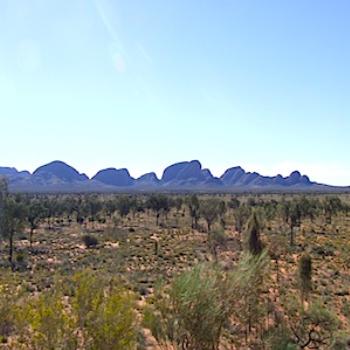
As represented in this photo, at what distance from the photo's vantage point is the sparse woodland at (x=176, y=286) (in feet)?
43.8

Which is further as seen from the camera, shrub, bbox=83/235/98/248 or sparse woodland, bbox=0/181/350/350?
shrub, bbox=83/235/98/248

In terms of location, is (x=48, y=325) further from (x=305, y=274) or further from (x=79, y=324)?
(x=305, y=274)

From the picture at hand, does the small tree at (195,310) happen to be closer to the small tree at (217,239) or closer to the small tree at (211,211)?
the small tree at (217,239)

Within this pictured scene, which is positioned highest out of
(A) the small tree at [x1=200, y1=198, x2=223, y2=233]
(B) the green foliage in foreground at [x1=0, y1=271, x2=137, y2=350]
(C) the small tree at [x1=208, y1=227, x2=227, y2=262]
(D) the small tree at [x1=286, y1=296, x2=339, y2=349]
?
(A) the small tree at [x1=200, y1=198, x2=223, y2=233]

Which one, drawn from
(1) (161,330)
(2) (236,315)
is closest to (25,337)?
(1) (161,330)

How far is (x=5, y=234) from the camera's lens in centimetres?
4772

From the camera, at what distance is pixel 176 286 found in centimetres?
1614

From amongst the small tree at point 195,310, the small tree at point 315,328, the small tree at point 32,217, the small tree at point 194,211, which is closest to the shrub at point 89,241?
the small tree at point 32,217

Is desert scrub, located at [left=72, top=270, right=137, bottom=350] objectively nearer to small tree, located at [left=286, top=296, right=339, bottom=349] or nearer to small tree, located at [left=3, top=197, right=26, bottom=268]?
small tree, located at [left=286, top=296, right=339, bottom=349]

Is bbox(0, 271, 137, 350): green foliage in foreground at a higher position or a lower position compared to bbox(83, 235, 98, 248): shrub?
higher

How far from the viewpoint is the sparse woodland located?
13359 mm

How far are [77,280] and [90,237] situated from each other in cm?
4003

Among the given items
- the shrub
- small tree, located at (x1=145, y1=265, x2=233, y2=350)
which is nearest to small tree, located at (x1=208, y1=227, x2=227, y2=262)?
the shrub

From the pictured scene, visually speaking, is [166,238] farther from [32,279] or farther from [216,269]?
[216,269]
